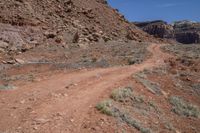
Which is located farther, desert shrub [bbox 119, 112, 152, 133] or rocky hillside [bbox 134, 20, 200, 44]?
rocky hillside [bbox 134, 20, 200, 44]

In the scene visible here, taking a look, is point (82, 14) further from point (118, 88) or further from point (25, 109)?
point (25, 109)

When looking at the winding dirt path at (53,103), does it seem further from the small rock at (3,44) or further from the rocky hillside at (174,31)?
the rocky hillside at (174,31)

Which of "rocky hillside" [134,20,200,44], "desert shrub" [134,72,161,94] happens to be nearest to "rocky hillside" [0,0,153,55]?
"desert shrub" [134,72,161,94]

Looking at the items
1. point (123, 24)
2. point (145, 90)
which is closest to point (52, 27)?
point (123, 24)

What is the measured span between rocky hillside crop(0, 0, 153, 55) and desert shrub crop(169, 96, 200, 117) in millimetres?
16105

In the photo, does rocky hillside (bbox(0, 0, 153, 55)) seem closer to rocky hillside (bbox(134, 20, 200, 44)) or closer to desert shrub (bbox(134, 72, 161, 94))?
desert shrub (bbox(134, 72, 161, 94))

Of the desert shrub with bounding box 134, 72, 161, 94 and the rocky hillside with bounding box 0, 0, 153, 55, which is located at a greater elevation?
the rocky hillside with bounding box 0, 0, 153, 55

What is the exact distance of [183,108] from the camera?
559 inches

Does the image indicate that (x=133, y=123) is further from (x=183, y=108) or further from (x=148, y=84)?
(x=148, y=84)

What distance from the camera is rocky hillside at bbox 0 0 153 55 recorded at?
102ft

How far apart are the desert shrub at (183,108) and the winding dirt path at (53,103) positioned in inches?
93.8

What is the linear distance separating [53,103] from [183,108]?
5.53 metres

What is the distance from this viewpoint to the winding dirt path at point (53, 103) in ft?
31.3

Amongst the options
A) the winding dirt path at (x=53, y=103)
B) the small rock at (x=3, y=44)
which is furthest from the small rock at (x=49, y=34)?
the winding dirt path at (x=53, y=103)
